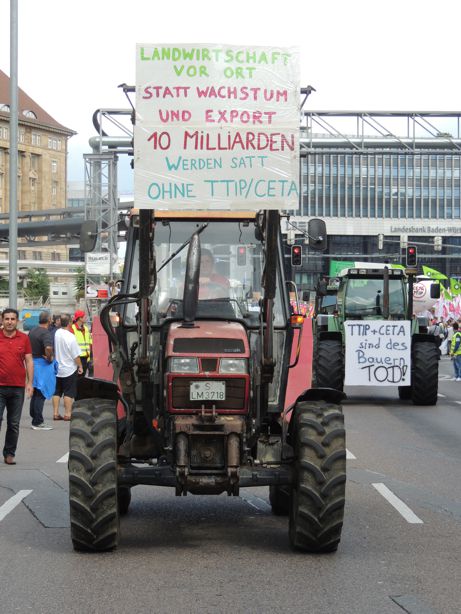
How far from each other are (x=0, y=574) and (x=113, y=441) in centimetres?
121

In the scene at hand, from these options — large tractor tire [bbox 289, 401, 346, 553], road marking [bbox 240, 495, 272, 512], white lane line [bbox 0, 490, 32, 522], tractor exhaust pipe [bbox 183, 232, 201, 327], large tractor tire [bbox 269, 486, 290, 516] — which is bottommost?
white lane line [bbox 0, 490, 32, 522]

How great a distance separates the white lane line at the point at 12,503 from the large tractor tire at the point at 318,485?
2.95 metres

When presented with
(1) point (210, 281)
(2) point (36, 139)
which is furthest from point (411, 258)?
(2) point (36, 139)

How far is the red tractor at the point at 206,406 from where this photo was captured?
8086 millimetres

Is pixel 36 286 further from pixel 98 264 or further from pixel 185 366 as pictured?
pixel 185 366

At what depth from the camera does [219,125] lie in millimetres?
8219

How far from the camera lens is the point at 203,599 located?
22.5ft

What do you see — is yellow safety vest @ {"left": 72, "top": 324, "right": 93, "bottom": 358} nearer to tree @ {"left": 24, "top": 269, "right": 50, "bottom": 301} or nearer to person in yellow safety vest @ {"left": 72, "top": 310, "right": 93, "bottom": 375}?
person in yellow safety vest @ {"left": 72, "top": 310, "right": 93, "bottom": 375}

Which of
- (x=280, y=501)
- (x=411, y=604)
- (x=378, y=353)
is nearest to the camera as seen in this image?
(x=411, y=604)

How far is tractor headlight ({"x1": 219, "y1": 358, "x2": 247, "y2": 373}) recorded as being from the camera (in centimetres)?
809

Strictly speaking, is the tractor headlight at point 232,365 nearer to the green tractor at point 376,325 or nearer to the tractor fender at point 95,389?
the tractor fender at point 95,389

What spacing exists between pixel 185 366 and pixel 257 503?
3.08m

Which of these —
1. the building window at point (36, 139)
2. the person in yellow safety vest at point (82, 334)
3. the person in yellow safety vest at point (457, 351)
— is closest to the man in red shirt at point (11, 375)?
the person in yellow safety vest at point (82, 334)

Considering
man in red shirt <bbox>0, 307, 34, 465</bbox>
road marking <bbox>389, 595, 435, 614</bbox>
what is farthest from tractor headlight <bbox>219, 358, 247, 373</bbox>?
man in red shirt <bbox>0, 307, 34, 465</bbox>
